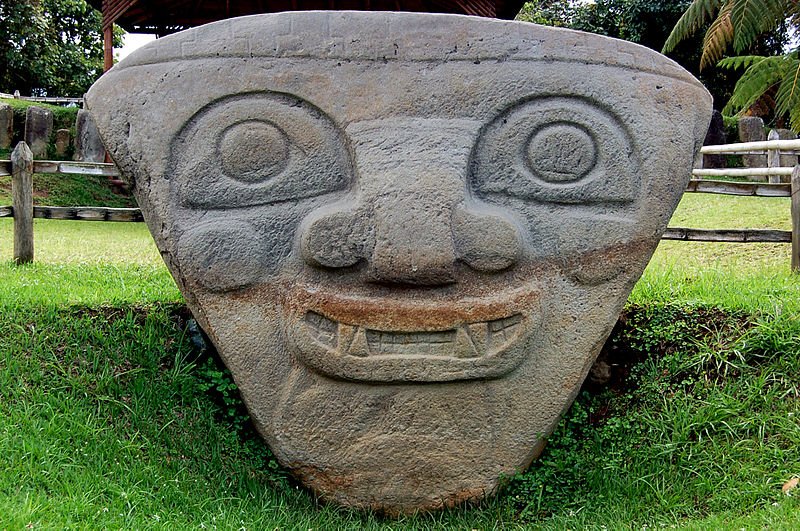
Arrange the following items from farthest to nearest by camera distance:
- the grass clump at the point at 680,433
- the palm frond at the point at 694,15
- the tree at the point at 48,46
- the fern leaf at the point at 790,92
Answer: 1. the tree at the point at 48,46
2. the palm frond at the point at 694,15
3. the fern leaf at the point at 790,92
4. the grass clump at the point at 680,433

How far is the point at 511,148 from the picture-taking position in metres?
2.92

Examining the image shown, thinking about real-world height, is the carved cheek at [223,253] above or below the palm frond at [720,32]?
below

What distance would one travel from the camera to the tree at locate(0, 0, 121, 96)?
16391 millimetres

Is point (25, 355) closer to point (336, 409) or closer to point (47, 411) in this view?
point (47, 411)

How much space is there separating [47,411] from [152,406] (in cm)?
41

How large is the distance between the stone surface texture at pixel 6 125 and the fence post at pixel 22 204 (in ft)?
18.1

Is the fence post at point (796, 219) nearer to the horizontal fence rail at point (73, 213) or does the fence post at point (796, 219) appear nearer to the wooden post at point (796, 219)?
the wooden post at point (796, 219)

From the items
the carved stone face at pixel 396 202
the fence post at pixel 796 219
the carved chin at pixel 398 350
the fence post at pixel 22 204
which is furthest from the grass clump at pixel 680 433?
the fence post at pixel 22 204

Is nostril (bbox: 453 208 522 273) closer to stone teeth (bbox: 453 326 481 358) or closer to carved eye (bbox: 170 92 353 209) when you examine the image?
stone teeth (bbox: 453 326 481 358)

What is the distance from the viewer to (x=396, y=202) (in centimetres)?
277

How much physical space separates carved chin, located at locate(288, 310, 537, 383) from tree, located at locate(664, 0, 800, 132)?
8165 millimetres

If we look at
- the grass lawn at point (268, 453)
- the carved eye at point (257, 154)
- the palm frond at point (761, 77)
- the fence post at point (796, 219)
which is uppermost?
the carved eye at point (257, 154)

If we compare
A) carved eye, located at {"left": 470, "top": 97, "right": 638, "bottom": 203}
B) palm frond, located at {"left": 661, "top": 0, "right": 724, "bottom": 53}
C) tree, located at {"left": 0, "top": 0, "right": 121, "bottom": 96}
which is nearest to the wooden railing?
carved eye, located at {"left": 470, "top": 97, "right": 638, "bottom": 203}

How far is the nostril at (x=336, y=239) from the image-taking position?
110 inches
